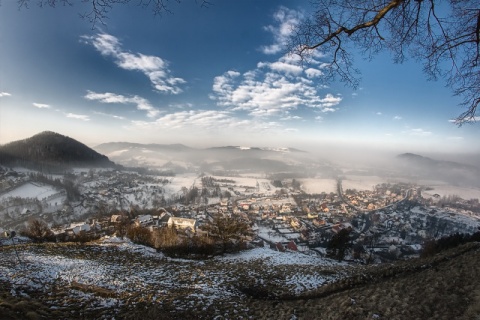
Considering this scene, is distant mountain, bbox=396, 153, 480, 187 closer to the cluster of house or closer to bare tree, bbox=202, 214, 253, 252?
the cluster of house

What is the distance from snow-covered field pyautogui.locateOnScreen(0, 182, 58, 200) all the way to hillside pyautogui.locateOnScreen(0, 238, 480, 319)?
83.5 metres

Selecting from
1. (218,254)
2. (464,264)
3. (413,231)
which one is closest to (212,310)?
(464,264)

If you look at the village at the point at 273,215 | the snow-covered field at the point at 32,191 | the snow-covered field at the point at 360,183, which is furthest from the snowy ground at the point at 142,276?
the snow-covered field at the point at 32,191

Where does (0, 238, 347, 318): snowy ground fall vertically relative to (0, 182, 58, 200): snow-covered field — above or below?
above

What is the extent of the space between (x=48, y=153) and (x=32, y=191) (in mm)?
55488

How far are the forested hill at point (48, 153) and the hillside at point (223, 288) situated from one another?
436 ft

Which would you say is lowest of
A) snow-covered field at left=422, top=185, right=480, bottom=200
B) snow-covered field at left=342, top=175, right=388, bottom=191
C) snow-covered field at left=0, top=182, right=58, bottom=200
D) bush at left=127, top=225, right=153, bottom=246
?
snow-covered field at left=0, top=182, right=58, bottom=200

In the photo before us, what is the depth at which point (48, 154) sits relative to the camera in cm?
12081

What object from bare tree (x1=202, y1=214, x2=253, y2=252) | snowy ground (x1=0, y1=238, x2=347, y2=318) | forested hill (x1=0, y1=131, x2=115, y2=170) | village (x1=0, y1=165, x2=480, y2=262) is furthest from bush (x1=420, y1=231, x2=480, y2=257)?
forested hill (x1=0, y1=131, x2=115, y2=170)

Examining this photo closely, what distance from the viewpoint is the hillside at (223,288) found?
4.50 metres

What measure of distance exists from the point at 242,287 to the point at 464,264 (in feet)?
21.2

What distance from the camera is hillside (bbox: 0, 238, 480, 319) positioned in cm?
450

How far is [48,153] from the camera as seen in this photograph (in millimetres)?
121062

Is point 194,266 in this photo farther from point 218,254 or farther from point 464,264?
point 464,264
